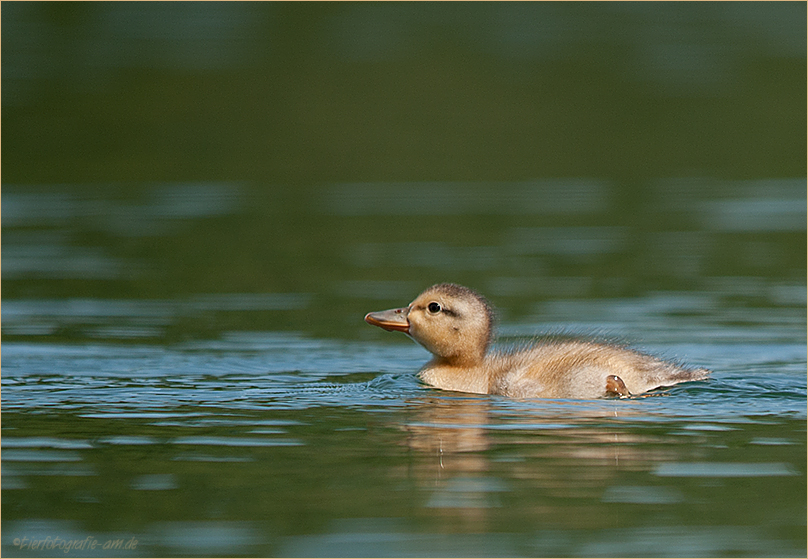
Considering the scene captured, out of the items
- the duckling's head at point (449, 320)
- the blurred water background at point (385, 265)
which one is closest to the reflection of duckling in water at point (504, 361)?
the duckling's head at point (449, 320)

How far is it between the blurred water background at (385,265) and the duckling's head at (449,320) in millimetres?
395

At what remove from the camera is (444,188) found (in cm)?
1941

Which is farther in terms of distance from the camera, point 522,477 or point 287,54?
point 287,54

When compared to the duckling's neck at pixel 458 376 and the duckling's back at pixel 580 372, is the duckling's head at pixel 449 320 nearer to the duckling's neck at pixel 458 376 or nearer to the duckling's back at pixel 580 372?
the duckling's neck at pixel 458 376

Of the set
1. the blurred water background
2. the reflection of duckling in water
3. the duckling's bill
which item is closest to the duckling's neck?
the reflection of duckling in water

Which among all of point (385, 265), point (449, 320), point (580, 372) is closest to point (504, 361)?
point (449, 320)

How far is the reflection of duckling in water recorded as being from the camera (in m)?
9.26

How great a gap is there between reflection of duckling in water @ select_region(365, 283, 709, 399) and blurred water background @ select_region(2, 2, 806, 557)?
229mm

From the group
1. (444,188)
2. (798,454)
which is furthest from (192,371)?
(444,188)

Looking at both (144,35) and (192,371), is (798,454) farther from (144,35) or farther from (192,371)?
(144,35)

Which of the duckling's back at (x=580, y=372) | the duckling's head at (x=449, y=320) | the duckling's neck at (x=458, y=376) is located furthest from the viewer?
the duckling's head at (x=449, y=320)

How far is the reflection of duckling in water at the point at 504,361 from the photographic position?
364 inches

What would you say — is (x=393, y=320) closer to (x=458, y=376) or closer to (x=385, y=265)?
(x=458, y=376)

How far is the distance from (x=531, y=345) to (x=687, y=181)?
32.9 feet
